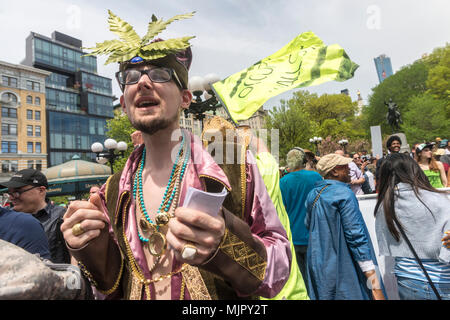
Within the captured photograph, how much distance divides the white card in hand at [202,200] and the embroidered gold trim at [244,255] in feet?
0.55

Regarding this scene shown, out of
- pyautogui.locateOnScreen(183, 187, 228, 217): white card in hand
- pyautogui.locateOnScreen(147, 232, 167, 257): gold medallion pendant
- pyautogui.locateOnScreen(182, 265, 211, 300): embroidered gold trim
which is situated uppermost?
pyautogui.locateOnScreen(183, 187, 228, 217): white card in hand

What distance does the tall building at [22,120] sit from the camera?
44531 mm

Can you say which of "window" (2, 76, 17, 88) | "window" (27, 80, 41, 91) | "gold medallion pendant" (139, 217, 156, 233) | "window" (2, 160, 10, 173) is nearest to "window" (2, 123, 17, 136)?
"window" (2, 160, 10, 173)

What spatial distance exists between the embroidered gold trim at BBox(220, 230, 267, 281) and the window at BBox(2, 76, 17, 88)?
195 ft

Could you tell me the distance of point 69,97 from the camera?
6122 centimetres

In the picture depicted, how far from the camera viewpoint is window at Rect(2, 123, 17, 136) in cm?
4453

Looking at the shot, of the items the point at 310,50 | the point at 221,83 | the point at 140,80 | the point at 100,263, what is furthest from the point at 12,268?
the point at 310,50

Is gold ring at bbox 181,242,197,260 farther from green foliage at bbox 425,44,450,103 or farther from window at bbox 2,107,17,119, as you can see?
window at bbox 2,107,17,119

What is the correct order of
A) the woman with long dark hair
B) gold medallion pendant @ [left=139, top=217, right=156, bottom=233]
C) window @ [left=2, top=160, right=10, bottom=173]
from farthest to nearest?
1. window @ [left=2, top=160, right=10, bottom=173]
2. the woman with long dark hair
3. gold medallion pendant @ [left=139, top=217, right=156, bottom=233]

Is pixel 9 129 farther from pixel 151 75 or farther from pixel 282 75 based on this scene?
pixel 151 75

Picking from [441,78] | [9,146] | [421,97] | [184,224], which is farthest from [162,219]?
[9,146]

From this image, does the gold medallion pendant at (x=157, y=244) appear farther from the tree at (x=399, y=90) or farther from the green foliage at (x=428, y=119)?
the tree at (x=399, y=90)

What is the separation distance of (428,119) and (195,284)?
38.7 metres
